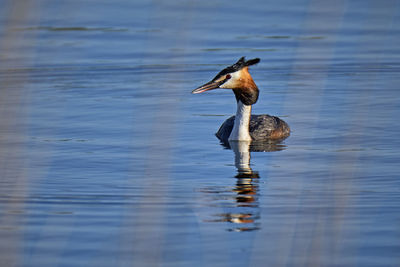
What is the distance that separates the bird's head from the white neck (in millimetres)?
101

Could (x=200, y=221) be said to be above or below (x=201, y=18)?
below

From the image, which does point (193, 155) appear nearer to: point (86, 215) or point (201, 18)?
point (86, 215)

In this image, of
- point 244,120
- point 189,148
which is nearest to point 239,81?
point 244,120

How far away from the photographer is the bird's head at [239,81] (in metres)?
10.1

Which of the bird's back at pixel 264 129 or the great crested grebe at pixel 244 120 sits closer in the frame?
the great crested grebe at pixel 244 120

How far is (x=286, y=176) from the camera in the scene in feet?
26.3

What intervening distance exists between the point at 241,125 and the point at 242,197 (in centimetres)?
306

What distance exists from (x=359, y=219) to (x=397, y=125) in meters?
4.37

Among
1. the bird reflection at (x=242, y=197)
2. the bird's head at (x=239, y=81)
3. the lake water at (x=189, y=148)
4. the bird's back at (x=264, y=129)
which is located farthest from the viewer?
the bird's back at (x=264, y=129)

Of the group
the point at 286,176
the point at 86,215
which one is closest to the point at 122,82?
the point at 286,176

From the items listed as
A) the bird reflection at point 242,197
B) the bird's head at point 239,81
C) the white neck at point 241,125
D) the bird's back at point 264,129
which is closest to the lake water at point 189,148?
the bird reflection at point 242,197

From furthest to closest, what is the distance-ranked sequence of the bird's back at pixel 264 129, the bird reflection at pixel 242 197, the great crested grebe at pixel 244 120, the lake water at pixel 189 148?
1. the bird's back at pixel 264 129
2. the great crested grebe at pixel 244 120
3. the bird reflection at pixel 242 197
4. the lake water at pixel 189 148

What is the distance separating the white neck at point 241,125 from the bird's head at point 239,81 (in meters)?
0.10

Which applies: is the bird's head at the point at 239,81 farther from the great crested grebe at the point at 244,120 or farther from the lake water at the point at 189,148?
the lake water at the point at 189,148
